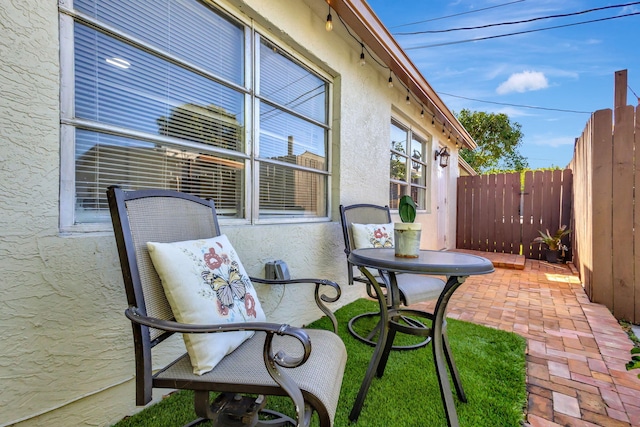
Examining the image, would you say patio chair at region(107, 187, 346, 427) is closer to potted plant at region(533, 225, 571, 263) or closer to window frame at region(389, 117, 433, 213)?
window frame at region(389, 117, 433, 213)

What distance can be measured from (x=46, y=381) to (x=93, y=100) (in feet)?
3.98

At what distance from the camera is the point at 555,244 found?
5203mm

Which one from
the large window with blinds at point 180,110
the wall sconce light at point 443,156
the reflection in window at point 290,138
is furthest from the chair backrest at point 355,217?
the wall sconce light at point 443,156

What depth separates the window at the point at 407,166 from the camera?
164 inches

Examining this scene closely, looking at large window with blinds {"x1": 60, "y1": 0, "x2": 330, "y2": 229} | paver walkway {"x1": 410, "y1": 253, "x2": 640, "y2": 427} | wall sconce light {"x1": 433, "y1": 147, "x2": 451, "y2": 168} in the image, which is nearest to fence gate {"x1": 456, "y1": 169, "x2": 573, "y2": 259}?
wall sconce light {"x1": 433, "y1": 147, "x2": 451, "y2": 168}

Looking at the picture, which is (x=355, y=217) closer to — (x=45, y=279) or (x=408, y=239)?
(x=408, y=239)

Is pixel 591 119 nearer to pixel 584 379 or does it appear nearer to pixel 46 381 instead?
pixel 584 379

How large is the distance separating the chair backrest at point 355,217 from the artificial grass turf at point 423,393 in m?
0.77

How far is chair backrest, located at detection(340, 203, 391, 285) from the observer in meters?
2.51

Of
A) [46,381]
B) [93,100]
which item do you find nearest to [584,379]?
[46,381]

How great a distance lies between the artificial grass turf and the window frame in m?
2.40

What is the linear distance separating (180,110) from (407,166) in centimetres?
366

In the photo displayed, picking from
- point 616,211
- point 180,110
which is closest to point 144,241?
point 180,110

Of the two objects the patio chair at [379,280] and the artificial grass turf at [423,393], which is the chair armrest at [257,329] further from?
the patio chair at [379,280]
